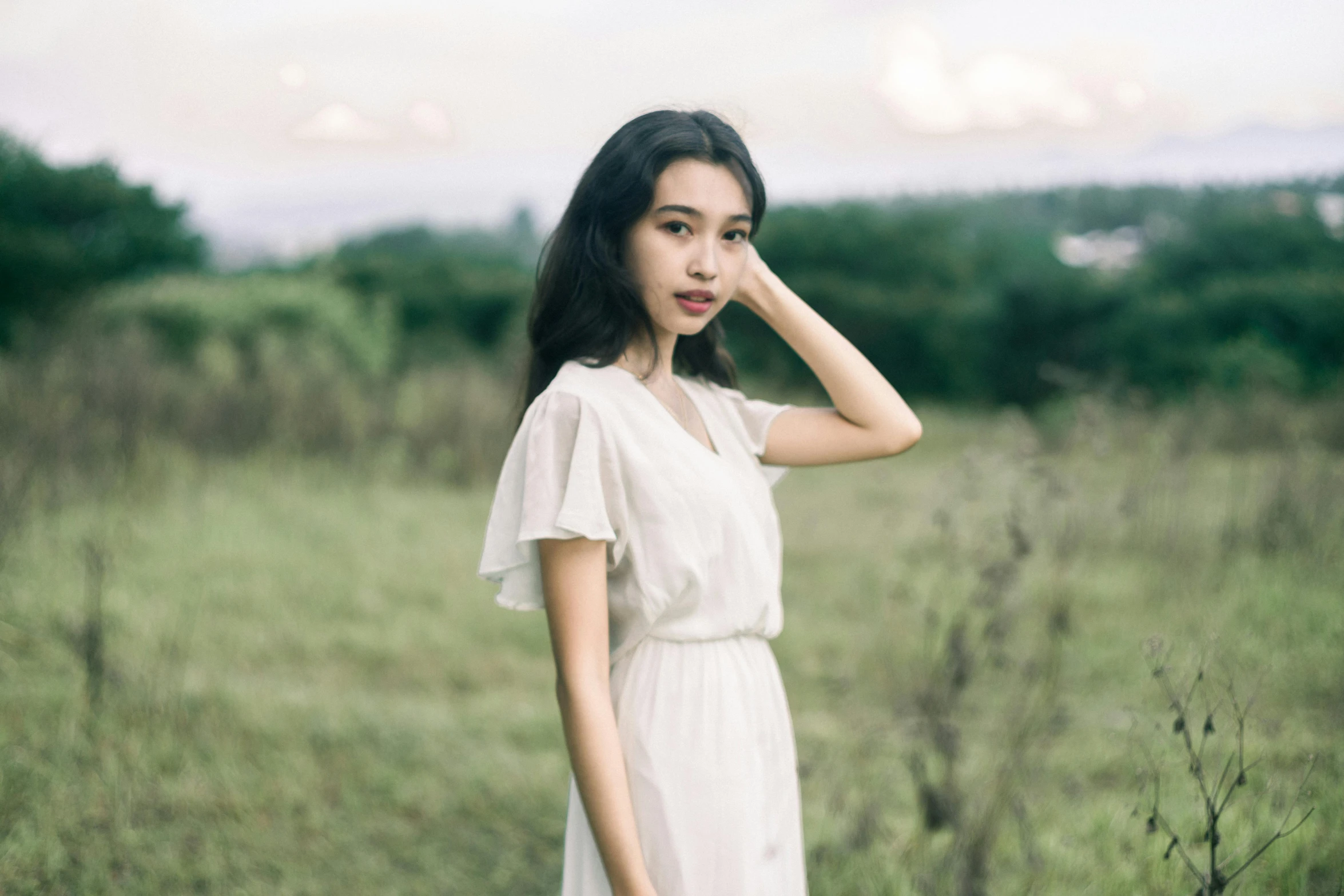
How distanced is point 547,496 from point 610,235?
1.48 ft

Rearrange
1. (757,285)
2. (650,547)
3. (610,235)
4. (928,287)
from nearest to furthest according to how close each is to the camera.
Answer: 1. (650,547)
2. (610,235)
3. (757,285)
4. (928,287)

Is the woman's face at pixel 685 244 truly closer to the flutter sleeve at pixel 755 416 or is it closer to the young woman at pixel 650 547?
the young woman at pixel 650 547

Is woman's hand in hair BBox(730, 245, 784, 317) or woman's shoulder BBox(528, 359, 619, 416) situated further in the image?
woman's hand in hair BBox(730, 245, 784, 317)

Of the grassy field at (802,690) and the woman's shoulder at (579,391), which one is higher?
the woman's shoulder at (579,391)

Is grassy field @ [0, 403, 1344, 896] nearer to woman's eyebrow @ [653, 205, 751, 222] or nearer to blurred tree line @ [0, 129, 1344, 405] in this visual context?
woman's eyebrow @ [653, 205, 751, 222]

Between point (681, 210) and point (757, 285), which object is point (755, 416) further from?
point (681, 210)

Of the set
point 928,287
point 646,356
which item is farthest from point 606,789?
point 928,287

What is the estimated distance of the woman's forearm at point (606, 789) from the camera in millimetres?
1291

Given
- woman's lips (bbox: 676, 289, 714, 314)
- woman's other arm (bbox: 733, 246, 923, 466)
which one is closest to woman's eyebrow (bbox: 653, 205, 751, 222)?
woman's lips (bbox: 676, 289, 714, 314)

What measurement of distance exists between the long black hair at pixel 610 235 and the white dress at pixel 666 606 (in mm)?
84

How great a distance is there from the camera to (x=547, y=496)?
1346 mm

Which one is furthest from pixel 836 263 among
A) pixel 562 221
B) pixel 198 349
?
pixel 562 221

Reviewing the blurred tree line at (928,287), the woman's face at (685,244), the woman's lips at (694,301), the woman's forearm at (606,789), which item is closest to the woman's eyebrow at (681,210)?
the woman's face at (685,244)

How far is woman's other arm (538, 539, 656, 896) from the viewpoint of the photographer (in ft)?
4.24
